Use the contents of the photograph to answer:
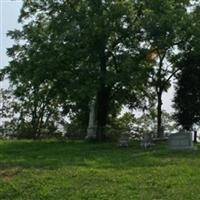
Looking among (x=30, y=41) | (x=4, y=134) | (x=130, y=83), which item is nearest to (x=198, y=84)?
(x=130, y=83)

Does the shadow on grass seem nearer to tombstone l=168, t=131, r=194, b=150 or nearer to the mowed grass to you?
the mowed grass

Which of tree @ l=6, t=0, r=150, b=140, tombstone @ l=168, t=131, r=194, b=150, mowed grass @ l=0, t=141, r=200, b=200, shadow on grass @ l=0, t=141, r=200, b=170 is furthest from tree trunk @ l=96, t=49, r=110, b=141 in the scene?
mowed grass @ l=0, t=141, r=200, b=200

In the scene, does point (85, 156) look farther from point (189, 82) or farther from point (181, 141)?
point (189, 82)

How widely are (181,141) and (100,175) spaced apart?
8.64m

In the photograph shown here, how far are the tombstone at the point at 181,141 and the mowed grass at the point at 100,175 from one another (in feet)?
1.95

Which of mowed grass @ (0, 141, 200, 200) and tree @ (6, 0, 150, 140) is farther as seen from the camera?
tree @ (6, 0, 150, 140)

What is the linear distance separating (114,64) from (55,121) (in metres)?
19.9

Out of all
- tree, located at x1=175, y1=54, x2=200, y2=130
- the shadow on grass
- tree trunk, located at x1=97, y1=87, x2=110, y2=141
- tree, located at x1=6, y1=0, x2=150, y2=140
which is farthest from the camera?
tree trunk, located at x1=97, y1=87, x2=110, y2=141

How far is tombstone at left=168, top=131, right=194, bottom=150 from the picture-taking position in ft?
86.5

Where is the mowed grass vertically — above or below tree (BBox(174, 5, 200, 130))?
below

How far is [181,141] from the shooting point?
2655cm

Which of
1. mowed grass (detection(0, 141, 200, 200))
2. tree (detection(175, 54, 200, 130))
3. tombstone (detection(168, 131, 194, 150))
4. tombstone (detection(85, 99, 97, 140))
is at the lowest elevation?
mowed grass (detection(0, 141, 200, 200))

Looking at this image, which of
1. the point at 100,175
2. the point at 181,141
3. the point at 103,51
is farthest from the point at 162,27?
the point at 100,175

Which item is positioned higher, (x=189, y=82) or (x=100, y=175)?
(x=189, y=82)
